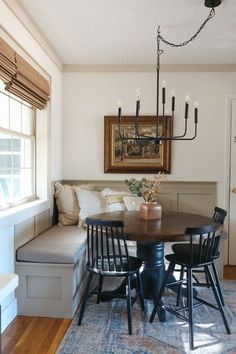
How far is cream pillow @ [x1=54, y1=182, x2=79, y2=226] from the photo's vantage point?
3.69 m

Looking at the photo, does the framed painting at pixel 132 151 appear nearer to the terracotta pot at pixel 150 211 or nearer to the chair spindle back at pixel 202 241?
the terracotta pot at pixel 150 211

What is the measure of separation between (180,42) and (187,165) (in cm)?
150

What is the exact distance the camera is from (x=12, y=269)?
8.48 ft

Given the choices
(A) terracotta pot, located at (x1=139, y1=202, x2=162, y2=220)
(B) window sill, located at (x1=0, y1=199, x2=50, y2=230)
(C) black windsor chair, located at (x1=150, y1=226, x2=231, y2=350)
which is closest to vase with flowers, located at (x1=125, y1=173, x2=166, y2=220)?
(A) terracotta pot, located at (x1=139, y1=202, x2=162, y2=220)

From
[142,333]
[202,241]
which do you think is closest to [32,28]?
[202,241]

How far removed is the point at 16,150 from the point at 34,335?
1.65 meters

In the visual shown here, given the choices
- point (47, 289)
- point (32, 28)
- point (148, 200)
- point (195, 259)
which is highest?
point (32, 28)

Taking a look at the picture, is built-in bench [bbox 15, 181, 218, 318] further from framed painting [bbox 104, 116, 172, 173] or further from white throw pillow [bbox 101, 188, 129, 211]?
framed painting [bbox 104, 116, 172, 173]

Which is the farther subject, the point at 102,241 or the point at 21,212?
the point at 21,212

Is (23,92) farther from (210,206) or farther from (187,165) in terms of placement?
(210,206)

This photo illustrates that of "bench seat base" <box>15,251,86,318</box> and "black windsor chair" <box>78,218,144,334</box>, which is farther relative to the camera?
"bench seat base" <box>15,251,86,318</box>

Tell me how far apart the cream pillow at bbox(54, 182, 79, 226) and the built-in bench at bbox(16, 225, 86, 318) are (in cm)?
98

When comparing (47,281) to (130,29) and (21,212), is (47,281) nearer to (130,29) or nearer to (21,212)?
(21,212)

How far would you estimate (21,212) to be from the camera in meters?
2.73
